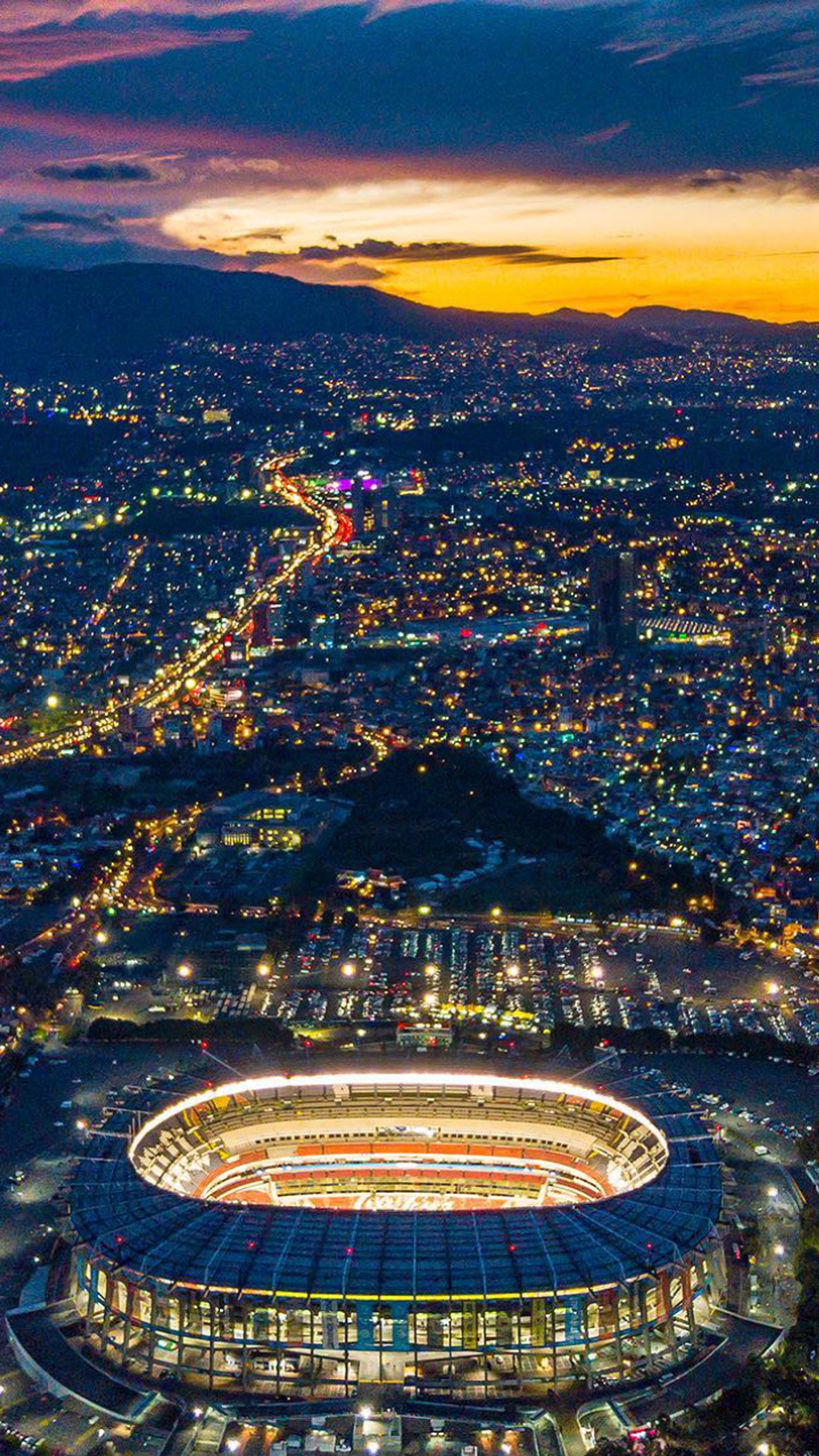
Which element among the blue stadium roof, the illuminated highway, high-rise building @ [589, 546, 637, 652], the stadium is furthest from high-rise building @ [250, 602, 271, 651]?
the blue stadium roof

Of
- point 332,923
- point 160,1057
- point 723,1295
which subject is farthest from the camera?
point 332,923

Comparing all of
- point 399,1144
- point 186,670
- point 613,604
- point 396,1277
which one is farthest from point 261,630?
point 396,1277

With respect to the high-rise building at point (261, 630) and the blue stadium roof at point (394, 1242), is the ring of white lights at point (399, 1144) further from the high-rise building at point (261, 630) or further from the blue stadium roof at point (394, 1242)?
the high-rise building at point (261, 630)

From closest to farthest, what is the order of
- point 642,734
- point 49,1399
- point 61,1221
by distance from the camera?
point 49,1399 → point 61,1221 → point 642,734

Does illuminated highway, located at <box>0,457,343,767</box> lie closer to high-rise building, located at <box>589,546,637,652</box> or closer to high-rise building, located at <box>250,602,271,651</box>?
high-rise building, located at <box>250,602,271,651</box>

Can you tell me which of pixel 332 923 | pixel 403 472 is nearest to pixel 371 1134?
pixel 332 923

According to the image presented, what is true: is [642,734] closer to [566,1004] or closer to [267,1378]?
[566,1004]
